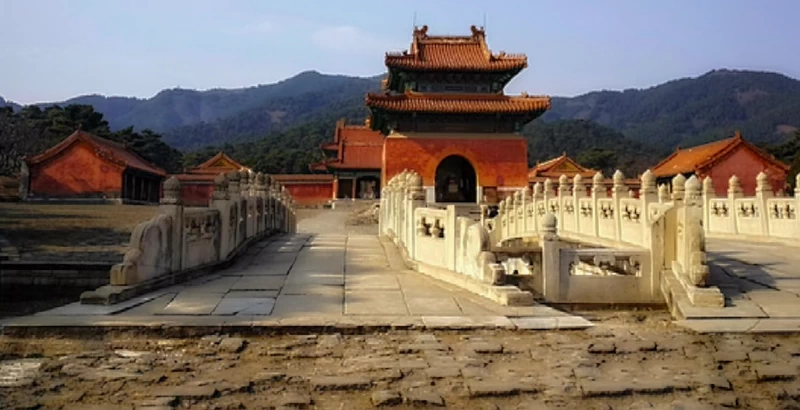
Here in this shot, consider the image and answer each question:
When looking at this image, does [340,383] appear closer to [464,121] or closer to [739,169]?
[464,121]

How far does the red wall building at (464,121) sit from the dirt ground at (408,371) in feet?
70.5

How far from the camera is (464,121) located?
2769 cm

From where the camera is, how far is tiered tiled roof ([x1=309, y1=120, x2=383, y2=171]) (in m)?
39.1

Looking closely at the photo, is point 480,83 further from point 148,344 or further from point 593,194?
point 148,344

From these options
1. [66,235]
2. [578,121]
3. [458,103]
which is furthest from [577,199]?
[578,121]

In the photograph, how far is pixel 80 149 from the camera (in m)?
36.4

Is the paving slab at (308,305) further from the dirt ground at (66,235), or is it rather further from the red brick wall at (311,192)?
the red brick wall at (311,192)

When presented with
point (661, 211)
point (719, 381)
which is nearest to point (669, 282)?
point (661, 211)

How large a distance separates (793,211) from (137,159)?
129 ft

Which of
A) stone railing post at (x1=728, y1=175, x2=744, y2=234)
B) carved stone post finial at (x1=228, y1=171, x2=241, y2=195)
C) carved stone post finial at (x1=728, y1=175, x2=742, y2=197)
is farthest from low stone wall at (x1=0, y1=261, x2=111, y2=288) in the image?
carved stone post finial at (x1=728, y1=175, x2=742, y2=197)

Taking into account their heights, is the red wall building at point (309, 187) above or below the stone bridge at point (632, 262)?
above

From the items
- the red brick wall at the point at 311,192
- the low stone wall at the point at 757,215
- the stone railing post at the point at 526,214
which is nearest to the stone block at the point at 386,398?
the low stone wall at the point at 757,215

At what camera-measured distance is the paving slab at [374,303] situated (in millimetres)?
6797

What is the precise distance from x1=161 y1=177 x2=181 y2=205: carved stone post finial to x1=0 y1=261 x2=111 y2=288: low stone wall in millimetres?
2038
